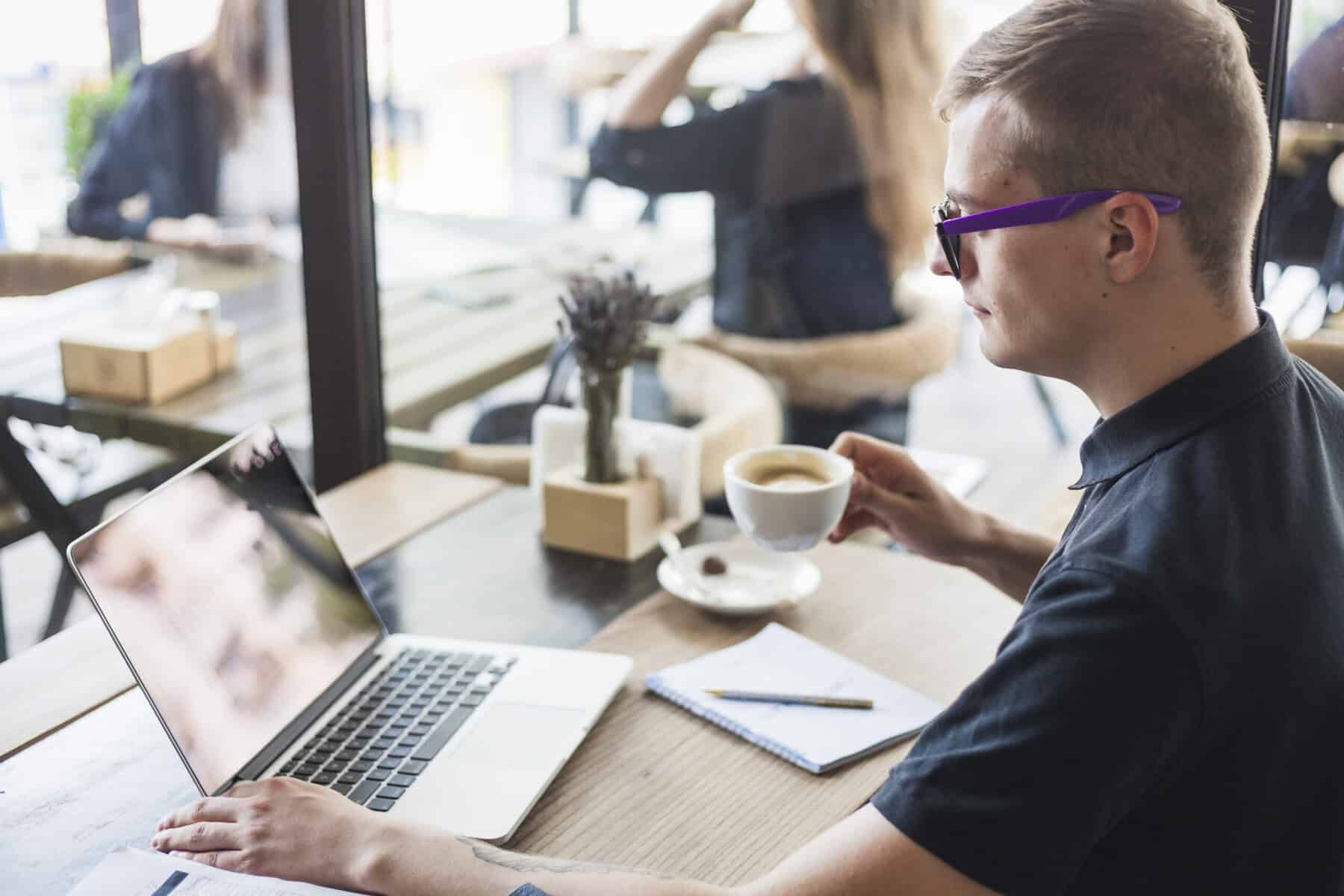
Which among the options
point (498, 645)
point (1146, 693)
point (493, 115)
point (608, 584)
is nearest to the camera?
point (1146, 693)

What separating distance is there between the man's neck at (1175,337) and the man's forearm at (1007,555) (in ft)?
1.43

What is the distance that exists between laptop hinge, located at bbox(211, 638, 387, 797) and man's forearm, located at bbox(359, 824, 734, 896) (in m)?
0.18

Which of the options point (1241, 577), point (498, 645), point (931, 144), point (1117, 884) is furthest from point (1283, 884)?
point (931, 144)

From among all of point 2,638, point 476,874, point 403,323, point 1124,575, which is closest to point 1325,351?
point 1124,575

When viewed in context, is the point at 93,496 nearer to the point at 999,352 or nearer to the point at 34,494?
the point at 34,494

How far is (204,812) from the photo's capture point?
3.18 feet

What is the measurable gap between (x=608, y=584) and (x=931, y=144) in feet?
3.30

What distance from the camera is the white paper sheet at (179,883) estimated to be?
91 centimetres

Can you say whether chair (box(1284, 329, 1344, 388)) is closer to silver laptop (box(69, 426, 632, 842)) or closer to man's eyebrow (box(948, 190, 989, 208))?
man's eyebrow (box(948, 190, 989, 208))

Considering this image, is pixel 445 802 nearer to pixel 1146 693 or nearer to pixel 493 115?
pixel 1146 693

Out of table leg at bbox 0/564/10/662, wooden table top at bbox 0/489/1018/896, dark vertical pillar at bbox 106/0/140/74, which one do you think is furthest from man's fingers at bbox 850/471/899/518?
table leg at bbox 0/564/10/662

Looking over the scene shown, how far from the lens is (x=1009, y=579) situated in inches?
51.8

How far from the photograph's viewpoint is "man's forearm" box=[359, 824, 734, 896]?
89 centimetres

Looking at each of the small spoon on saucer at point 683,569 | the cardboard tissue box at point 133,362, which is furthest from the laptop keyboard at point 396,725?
the cardboard tissue box at point 133,362
